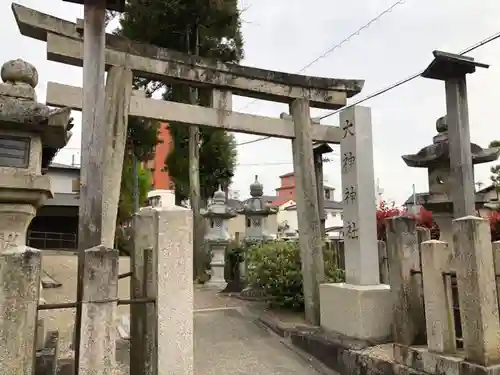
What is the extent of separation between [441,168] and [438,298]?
3.23m

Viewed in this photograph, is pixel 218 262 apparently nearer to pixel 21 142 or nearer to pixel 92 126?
pixel 92 126

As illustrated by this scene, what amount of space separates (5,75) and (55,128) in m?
0.68

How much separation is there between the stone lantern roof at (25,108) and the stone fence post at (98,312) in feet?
5.37

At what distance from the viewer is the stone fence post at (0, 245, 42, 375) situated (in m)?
2.38

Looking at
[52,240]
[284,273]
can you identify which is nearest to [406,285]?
[284,273]

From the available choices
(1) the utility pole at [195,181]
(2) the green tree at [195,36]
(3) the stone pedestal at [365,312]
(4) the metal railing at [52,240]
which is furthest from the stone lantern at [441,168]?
(4) the metal railing at [52,240]

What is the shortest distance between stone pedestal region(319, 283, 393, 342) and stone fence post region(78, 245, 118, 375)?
371 cm

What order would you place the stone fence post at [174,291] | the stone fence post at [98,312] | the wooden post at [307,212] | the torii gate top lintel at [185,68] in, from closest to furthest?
the stone fence post at [98,312] → the stone fence post at [174,291] → the torii gate top lintel at [185,68] → the wooden post at [307,212]

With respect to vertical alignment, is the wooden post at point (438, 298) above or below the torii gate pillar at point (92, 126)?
below

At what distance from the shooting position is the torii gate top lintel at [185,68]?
5598 millimetres

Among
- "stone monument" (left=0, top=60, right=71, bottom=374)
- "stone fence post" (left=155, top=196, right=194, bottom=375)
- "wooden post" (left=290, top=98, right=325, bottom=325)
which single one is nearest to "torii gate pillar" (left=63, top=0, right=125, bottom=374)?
"stone monument" (left=0, top=60, right=71, bottom=374)

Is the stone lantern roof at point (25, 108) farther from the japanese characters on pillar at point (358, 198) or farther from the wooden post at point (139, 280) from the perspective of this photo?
the japanese characters on pillar at point (358, 198)

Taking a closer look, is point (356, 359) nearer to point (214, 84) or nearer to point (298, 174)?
point (298, 174)

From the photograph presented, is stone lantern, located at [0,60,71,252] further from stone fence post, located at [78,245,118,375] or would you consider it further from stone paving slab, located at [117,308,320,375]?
stone paving slab, located at [117,308,320,375]
